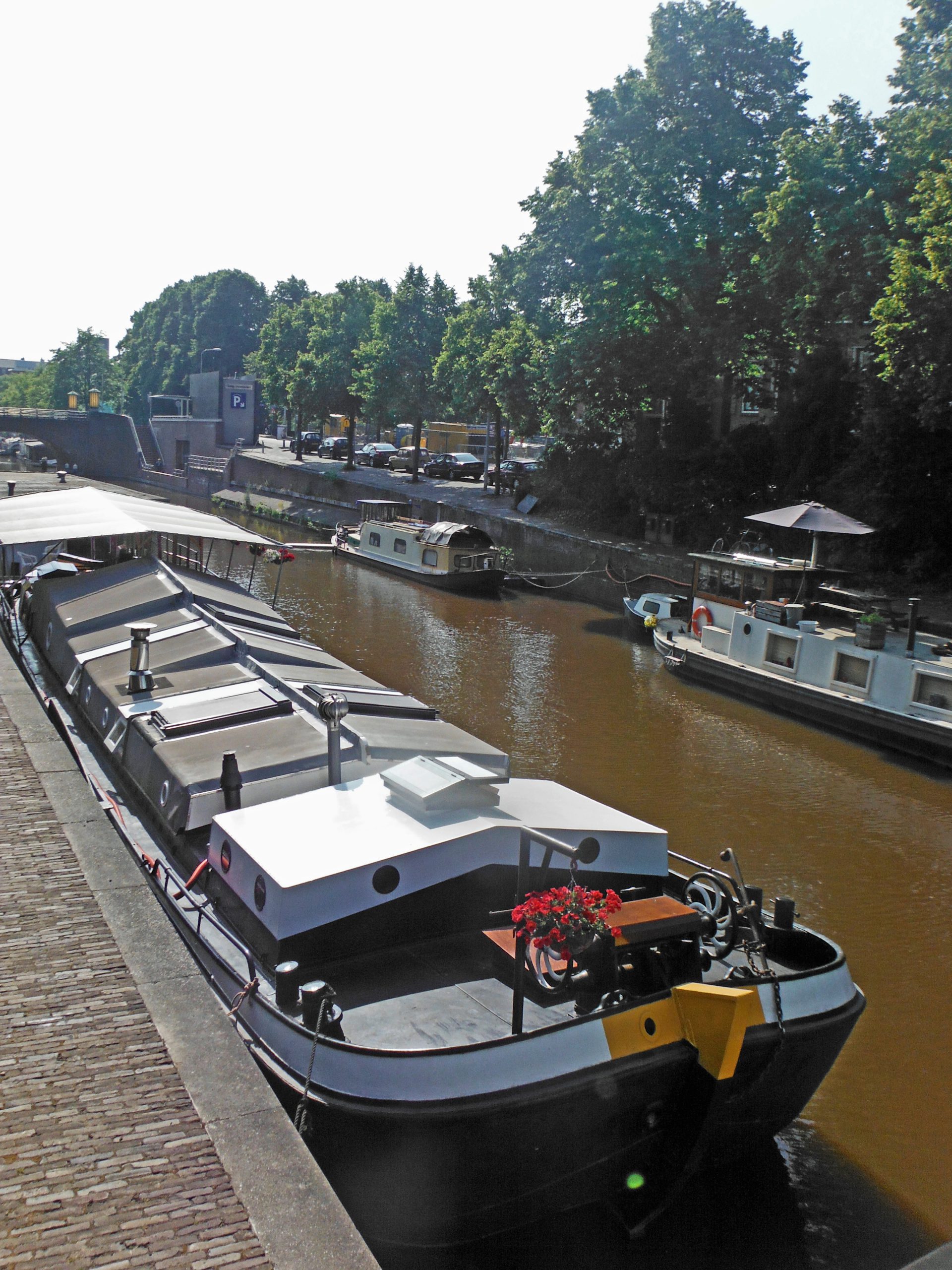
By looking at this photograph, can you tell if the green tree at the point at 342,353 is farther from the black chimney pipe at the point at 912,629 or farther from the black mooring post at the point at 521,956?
the black mooring post at the point at 521,956

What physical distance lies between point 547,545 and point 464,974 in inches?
1219

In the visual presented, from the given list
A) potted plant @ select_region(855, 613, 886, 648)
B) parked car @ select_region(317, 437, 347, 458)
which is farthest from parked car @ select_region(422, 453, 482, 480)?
potted plant @ select_region(855, 613, 886, 648)

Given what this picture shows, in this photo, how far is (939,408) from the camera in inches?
980

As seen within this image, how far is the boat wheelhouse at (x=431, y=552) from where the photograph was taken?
3453cm

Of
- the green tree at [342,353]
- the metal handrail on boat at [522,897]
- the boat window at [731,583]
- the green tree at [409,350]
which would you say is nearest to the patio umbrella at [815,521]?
the boat window at [731,583]

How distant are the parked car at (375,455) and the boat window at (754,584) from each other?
38484 mm

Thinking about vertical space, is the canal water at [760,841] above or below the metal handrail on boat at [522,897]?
below

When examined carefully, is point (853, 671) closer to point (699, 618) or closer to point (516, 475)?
point (699, 618)

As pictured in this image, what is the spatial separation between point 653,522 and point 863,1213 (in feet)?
102

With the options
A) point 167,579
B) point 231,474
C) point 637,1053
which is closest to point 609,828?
point 637,1053

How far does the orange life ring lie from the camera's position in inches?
970

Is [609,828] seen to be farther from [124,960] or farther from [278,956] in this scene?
[124,960]

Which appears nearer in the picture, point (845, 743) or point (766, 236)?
point (845, 743)

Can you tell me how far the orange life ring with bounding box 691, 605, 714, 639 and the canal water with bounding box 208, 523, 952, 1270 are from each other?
5.06 ft
